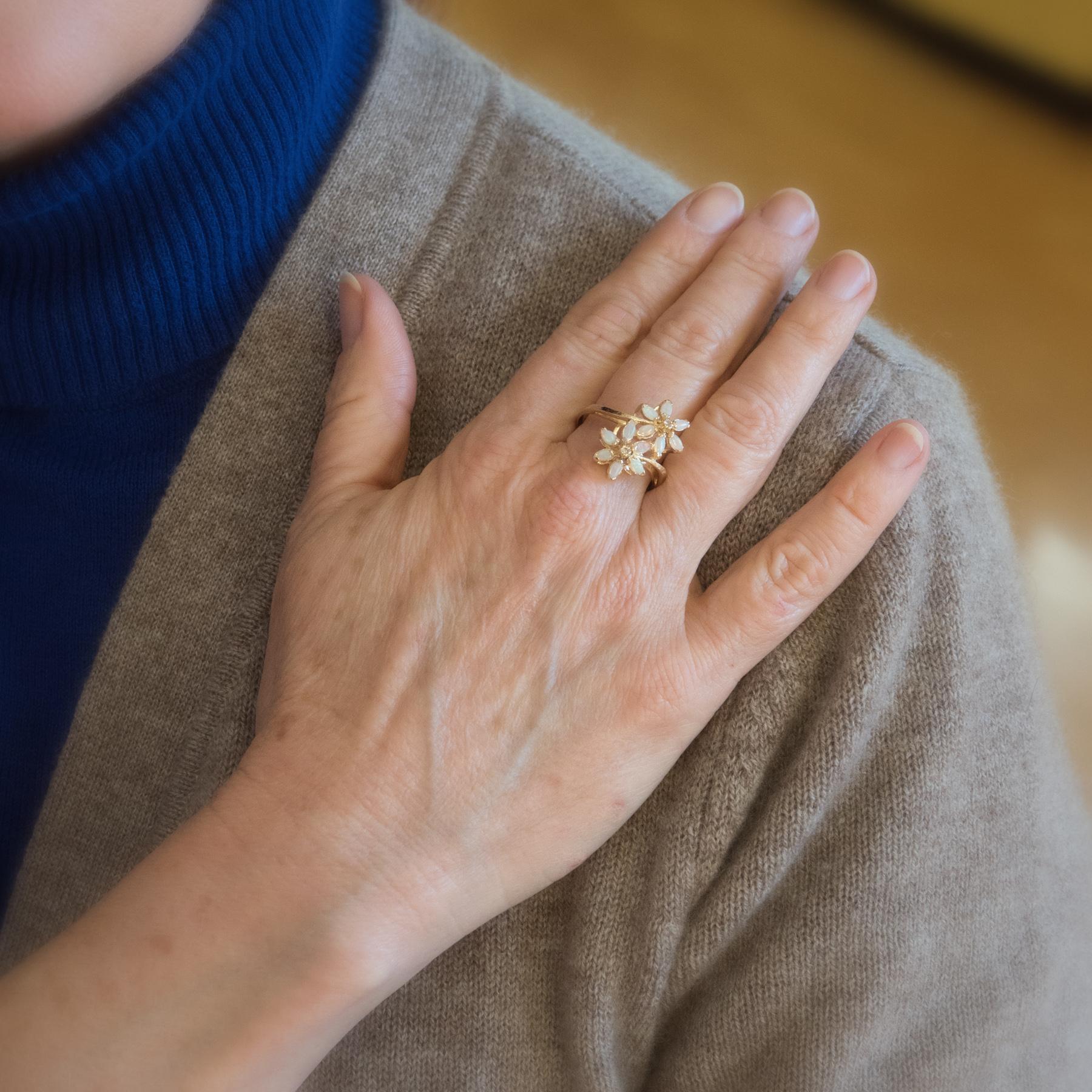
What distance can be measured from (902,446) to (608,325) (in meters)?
0.21

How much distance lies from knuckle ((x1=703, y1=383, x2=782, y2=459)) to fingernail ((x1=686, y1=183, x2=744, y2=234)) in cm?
13

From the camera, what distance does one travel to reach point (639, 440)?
62cm

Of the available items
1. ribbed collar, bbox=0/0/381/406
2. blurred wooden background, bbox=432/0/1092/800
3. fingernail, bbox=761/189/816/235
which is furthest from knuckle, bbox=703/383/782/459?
blurred wooden background, bbox=432/0/1092/800

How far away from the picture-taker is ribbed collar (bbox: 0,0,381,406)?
26.5 inches

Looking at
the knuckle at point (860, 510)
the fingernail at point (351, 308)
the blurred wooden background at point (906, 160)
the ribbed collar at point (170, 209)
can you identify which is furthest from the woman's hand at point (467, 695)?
the blurred wooden background at point (906, 160)

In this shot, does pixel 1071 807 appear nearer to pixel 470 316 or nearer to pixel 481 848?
pixel 481 848

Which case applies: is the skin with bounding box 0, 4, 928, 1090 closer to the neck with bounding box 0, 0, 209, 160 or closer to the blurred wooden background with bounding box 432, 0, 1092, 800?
the neck with bounding box 0, 0, 209, 160

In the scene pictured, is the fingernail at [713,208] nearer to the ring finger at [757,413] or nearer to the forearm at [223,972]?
the ring finger at [757,413]

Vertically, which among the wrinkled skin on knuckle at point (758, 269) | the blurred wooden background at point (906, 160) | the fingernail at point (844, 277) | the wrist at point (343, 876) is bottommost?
the wrist at point (343, 876)

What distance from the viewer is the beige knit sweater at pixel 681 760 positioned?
640 mm

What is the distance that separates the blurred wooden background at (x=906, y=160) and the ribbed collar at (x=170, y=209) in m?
1.39

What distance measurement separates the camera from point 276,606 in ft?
2.26

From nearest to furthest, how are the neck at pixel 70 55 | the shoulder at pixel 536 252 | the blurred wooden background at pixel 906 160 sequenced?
the neck at pixel 70 55, the shoulder at pixel 536 252, the blurred wooden background at pixel 906 160

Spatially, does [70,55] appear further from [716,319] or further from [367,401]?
[716,319]
